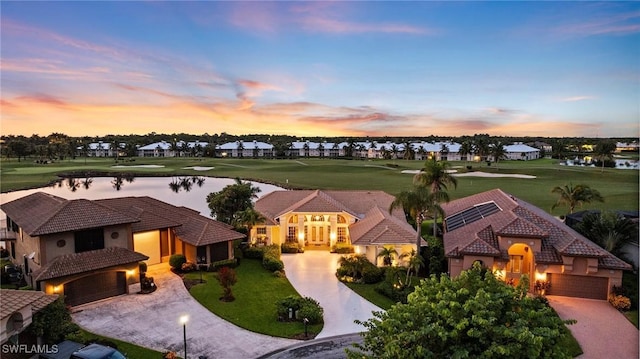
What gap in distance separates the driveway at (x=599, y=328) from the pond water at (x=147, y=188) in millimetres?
41053

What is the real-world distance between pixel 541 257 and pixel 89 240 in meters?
28.2

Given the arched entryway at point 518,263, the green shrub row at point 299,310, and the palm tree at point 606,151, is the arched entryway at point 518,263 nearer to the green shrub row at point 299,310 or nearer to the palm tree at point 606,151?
the green shrub row at point 299,310

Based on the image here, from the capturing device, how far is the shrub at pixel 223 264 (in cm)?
2938

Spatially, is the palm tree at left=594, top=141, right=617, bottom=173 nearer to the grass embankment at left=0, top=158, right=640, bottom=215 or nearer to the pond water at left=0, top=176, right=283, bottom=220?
the grass embankment at left=0, top=158, right=640, bottom=215

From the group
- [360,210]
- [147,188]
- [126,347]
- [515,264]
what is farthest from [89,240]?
[147,188]

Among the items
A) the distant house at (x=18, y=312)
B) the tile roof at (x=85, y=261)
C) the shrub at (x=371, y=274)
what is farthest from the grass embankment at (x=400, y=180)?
the distant house at (x=18, y=312)

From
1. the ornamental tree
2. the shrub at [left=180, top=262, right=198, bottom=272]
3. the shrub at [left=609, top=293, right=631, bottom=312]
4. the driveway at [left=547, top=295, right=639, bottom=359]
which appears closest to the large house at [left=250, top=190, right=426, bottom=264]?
the shrub at [left=180, top=262, right=198, bottom=272]

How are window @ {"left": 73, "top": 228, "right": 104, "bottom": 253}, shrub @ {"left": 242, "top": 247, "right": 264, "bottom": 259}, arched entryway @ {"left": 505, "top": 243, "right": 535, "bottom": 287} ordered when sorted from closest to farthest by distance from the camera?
1. window @ {"left": 73, "top": 228, "right": 104, "bottom": 253}
2. arched entryway @ {"left": 505, "top": 243, "right": 535, "bottom": 287}
3. shrub @ {"left": 242, "top": 247, "right": 264, "bottom": 259}

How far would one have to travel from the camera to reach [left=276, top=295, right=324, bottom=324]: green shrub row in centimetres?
2129

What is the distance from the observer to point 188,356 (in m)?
17.6

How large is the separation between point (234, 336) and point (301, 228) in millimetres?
16563

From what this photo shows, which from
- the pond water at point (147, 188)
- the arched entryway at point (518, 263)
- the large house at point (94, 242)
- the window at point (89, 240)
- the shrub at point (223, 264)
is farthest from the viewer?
the pond water at point (147, 188)

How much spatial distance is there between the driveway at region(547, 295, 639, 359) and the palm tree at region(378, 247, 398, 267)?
32.9 ft

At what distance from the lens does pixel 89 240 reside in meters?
25.0
